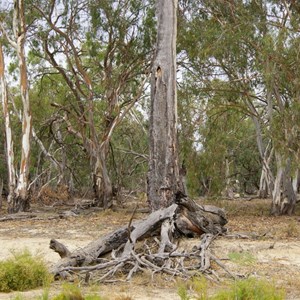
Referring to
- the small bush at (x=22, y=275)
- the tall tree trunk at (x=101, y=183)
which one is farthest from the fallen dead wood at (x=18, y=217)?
the small bush at (x=22, y=275)

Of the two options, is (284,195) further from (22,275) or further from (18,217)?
(22,275)

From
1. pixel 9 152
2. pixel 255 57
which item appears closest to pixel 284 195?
pixel 255 57

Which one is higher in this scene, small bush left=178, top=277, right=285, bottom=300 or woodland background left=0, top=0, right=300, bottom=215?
woodland background left=0, top=0, right=300, bottom=215

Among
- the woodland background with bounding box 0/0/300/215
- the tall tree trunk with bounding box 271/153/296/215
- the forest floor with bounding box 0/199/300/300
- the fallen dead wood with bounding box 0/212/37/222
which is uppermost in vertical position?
the woodland background with bounding box 0/0/300/215

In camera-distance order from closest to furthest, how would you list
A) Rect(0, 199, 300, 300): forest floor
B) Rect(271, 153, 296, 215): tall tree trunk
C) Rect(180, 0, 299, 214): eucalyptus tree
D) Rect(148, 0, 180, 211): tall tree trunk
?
Rect(0, 199, 300, 300): forest floor < Rect(148, 0, 180, 211): tall tree trunk < Rect(180, 0, 299, 214): eucalyptus tree < Rect(271, 153, 296, 215): tall tree trunk

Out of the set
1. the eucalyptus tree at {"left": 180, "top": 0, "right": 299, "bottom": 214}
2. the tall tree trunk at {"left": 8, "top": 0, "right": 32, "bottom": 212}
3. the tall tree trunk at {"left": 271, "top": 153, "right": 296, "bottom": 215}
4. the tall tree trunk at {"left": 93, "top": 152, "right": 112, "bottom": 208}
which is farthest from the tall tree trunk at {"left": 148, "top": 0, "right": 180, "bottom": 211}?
the tall tree trunk at {"left": 93, "top": 152, "right": 112, "bottom": 208}

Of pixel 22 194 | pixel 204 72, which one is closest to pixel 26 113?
pixel 22 194

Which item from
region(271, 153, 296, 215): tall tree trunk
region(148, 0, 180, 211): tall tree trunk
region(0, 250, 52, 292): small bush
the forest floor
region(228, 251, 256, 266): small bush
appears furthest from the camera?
region(271, 153, 296, 215): tall tree trunk

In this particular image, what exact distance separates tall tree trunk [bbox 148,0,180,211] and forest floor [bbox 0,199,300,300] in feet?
4.93

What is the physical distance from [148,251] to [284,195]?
35.0 ft

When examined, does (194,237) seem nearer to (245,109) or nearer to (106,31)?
(245,109)

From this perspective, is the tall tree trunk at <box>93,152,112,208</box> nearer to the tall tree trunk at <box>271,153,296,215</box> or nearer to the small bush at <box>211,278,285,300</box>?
the tall tree trunk at <box>271,153,296,215</box>

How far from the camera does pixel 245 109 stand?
1817 centimetres

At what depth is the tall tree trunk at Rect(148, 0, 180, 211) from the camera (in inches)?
448
